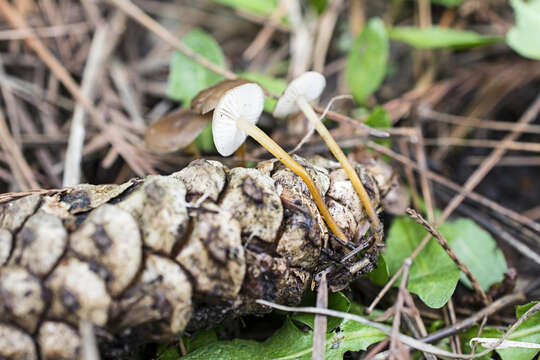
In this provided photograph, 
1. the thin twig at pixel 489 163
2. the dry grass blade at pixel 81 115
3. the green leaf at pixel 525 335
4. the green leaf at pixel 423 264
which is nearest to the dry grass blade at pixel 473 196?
the thin twig at pixel 489 163

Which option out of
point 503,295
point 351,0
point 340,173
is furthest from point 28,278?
point 351,0

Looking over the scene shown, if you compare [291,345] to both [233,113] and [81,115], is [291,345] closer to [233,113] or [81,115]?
[233,113]

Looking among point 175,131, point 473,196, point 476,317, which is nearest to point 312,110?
point 175,131

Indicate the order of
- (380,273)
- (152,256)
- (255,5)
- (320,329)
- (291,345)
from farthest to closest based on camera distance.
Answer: (255,5)
(380,273)
(291,345)
(320,329)
(152,256)

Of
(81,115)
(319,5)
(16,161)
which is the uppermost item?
(319,5)

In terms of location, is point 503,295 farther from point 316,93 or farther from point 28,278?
point 28,278
